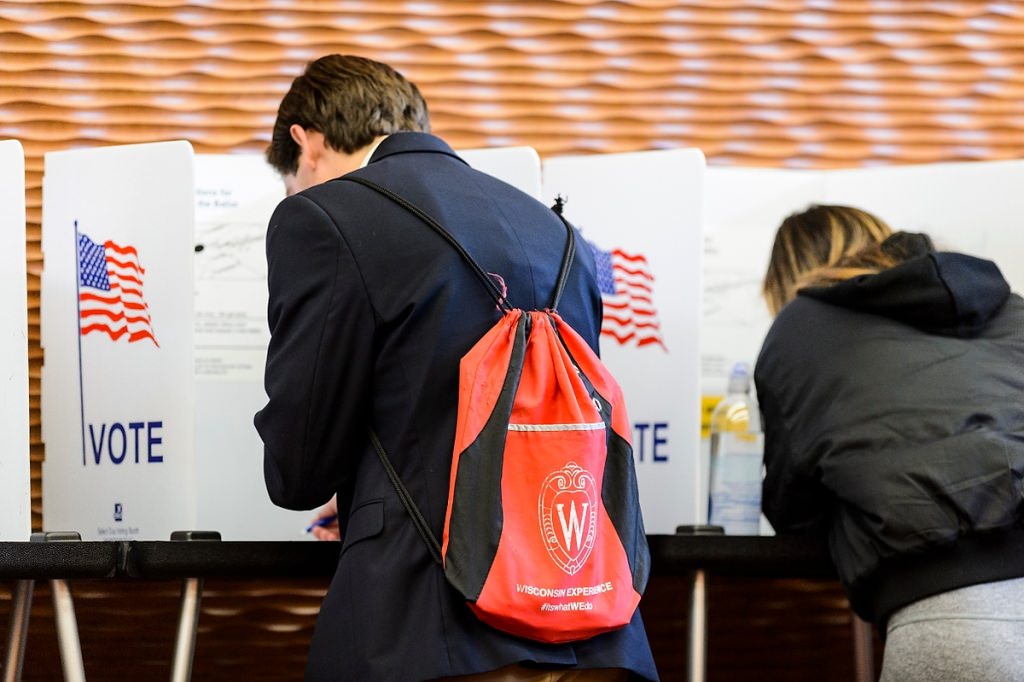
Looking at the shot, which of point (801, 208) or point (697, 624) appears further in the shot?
point (801, 208)

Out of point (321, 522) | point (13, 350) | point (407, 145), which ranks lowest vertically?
point (321, 522)

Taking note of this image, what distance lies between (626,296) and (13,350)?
1.11 m

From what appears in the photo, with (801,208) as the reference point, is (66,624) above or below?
below

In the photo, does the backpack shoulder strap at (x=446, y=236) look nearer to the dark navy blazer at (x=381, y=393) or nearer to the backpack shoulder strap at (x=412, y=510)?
the dark navy blazer at (x=381, y=393)

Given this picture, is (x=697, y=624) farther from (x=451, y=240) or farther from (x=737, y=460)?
(x=451, y=240)

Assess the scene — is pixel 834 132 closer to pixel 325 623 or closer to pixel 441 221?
pixel 441 221

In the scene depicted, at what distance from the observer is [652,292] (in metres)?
2.35

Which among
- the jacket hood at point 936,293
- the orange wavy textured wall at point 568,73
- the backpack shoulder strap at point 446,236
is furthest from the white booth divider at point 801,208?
the backpack shoulder strap at point 446,236

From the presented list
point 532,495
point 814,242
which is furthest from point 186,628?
point 814,242

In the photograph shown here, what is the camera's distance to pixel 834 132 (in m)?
2.86

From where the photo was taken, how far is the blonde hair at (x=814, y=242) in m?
2.18

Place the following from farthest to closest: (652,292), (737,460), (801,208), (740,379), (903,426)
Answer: (801,208), (740,379), (737,460), (652,292), (903,426)

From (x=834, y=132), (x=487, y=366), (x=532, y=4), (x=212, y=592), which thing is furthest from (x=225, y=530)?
(x=834, y=132)

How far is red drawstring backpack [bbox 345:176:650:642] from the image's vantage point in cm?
140
